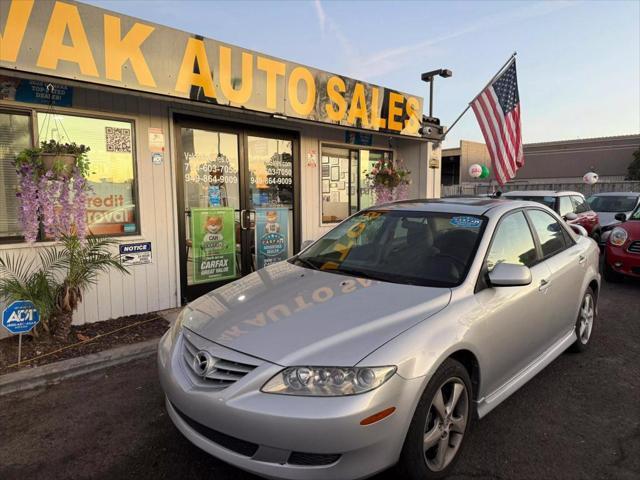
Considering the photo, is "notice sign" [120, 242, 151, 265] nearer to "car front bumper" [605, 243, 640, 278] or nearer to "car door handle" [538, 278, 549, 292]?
"car door handle" [538, 278, 549, 292]

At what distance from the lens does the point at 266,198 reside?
7.17m

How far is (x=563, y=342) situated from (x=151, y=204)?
16.2 feet

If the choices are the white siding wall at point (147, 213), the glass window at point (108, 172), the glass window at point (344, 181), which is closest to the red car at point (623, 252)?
the glass window at point (344, 181)

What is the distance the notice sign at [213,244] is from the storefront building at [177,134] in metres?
0.02

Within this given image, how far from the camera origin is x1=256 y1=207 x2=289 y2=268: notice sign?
7059 mm

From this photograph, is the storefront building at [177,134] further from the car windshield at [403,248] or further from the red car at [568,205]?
the red car at [568,205]

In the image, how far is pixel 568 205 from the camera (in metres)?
10.6

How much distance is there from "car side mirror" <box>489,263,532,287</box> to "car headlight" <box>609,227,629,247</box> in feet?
20.1

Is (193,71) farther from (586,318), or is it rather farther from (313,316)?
(586,318)

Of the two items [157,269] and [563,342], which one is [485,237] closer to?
[563,342]

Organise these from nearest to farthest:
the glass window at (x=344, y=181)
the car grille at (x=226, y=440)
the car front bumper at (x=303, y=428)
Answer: the car front bumper at (x=303, y=428) < the car grille at (x=226, y=440) < the glass window at (x=344, y=181)

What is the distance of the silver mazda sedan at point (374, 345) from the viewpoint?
6.84 ft

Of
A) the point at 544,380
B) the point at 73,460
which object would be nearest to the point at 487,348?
the point at 544,380

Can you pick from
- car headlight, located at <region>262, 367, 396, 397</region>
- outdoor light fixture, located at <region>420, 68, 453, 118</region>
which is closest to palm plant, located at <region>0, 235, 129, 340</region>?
→ car headlight, located at <region>262, 367, 396, 397</region>
